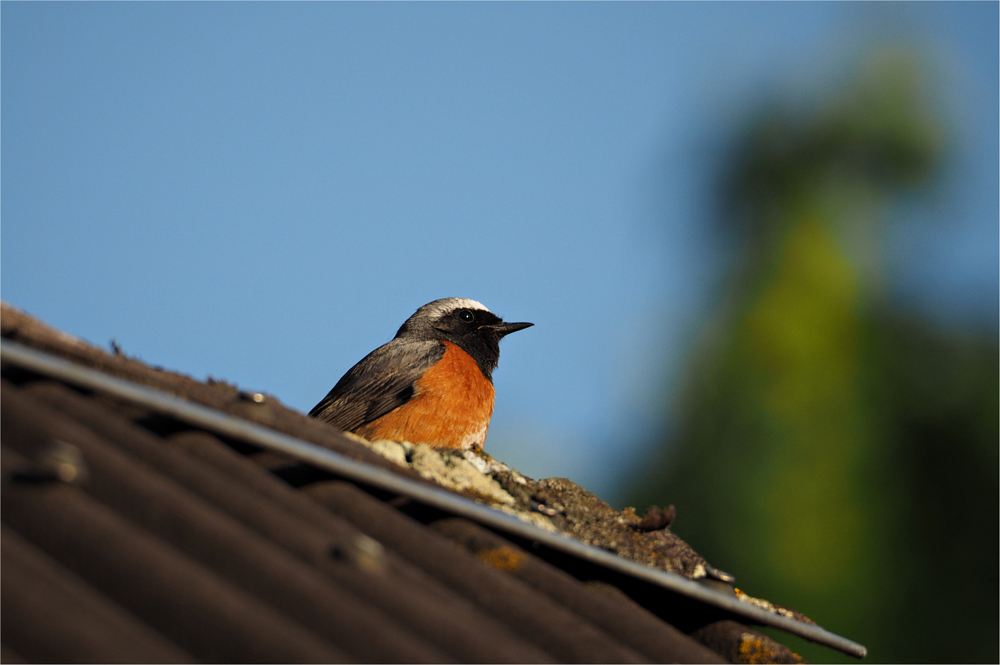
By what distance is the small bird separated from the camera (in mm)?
6051

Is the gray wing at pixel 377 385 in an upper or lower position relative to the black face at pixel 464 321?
lower

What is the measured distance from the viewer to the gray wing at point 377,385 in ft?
20.6

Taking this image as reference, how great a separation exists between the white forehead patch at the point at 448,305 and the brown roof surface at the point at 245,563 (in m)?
4.93

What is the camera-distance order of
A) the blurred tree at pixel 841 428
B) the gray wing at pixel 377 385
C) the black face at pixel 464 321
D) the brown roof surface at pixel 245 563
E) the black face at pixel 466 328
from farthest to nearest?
1. the blurred tree at pixel 841 428
2. the black face at pixel 464 321
3. the black face at pixel 466 328
4. the gray wing at pixel 377 385
5. the brown roof surface at pixel 245 563

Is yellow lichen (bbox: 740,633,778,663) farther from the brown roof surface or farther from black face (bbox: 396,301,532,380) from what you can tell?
black face (bbox: 396,301,532,380)

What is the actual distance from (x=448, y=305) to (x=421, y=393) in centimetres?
154

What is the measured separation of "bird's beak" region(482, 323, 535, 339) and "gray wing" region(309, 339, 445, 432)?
2.67ft

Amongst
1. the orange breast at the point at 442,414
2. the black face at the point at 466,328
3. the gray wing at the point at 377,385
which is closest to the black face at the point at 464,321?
the black face at the point at 466,328

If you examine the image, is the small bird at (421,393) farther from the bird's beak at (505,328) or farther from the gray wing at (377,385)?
the bird's beak at (505,328)

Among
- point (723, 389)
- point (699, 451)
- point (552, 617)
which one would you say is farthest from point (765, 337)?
point (552, 617)

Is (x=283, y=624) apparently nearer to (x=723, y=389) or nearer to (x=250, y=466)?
(x=250, y=466)

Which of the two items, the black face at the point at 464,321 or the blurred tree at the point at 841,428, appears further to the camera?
the blurred tree at the point at 841,428

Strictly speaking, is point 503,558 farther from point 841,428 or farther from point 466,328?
point 841,428

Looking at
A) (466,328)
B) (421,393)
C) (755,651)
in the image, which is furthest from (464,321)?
(755,651)
